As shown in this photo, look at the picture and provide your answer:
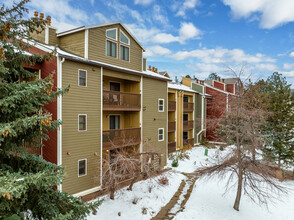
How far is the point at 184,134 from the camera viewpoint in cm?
3075

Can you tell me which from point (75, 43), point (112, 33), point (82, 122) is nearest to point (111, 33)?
point (112, 33)

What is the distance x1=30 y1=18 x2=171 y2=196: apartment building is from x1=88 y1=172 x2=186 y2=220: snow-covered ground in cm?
189

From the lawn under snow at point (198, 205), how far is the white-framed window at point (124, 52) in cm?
1000

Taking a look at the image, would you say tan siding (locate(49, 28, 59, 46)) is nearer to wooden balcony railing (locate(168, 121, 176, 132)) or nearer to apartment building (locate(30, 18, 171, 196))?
apartment building (locate(30, 18, 171, 196))

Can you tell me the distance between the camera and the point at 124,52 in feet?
53.6

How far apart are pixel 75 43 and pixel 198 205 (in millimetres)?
13852

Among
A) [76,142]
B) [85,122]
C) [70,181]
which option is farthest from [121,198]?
[85,122]

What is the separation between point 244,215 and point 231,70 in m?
8.94

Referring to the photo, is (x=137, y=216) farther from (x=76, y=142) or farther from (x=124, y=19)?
(x=124, y=19)

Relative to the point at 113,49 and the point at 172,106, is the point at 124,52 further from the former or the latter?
the point at 172,106

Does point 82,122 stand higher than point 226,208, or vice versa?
point 82,122

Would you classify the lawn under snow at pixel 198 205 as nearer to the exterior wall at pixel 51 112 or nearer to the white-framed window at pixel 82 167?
the white-framed window at pixel 82 167

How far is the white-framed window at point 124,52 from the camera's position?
52.8ft

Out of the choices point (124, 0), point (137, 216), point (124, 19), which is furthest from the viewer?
point (124, 19)
